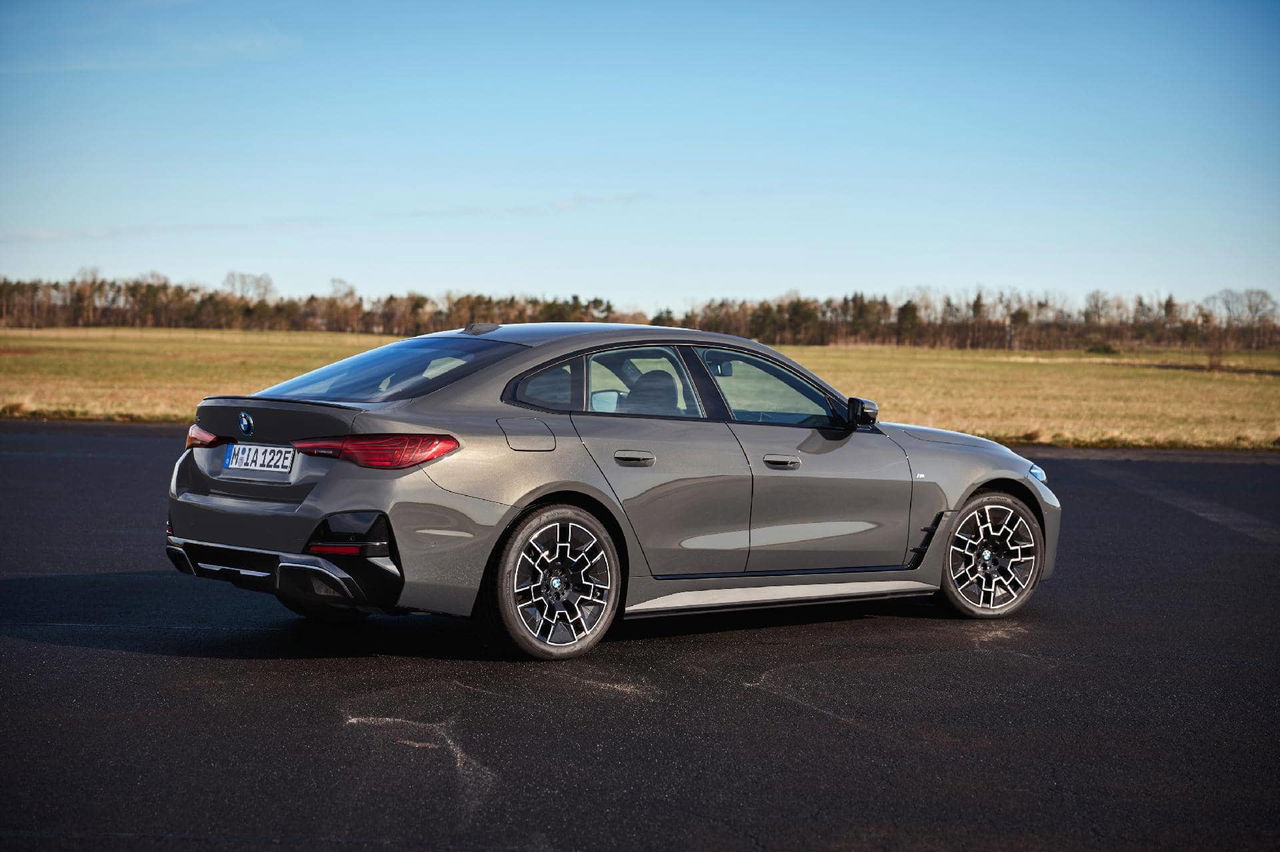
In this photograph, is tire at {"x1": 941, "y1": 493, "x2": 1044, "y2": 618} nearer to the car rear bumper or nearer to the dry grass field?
the car rear bumper

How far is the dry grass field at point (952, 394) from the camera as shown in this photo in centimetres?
2448

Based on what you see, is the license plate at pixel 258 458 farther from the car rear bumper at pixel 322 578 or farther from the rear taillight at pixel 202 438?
the car rear bumper at pixel 322 578

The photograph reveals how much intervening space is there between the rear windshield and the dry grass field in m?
17.4

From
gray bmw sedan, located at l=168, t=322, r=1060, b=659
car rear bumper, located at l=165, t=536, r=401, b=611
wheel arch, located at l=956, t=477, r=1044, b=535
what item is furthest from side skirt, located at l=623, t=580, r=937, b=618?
car rear bumper, located at l=165, t=536, r=401, b=611

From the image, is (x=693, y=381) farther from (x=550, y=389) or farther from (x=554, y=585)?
(x=554, y=585)

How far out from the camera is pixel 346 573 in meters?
5.61

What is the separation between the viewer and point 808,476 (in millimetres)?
6844

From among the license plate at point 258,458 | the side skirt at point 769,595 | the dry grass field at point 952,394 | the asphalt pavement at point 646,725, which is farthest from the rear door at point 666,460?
the dry grass field at point 952,394

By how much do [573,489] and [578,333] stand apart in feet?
3.17

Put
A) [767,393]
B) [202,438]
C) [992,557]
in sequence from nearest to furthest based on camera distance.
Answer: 1. [202,438]
2. [767,393]
3. [992,557]

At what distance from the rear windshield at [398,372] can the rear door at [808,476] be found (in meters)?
1.26

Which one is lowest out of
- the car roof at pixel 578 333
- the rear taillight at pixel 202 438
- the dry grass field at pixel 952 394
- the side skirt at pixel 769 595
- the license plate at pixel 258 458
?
the dry grass field at pixel 952 394

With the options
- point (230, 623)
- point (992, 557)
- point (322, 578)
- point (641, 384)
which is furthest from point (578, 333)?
point (992, 557)

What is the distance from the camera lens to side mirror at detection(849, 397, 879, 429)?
277 inches
